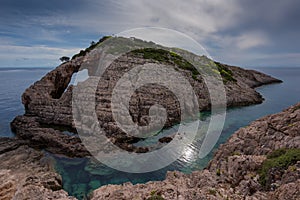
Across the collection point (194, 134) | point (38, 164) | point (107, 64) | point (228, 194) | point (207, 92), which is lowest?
point (38, 164)

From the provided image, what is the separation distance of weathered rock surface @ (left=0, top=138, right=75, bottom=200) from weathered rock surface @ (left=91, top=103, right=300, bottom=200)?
621 cm

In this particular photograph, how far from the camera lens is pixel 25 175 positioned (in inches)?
922

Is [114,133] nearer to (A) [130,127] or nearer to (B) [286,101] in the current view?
(A) [130,127]

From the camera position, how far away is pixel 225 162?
17344 millimetres

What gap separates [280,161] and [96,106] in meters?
34.4

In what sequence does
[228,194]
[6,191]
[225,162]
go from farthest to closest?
[6,191]
[225,162]
[228,194]

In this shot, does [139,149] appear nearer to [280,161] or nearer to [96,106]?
[96,106]

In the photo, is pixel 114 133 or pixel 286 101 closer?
pixel 114 133

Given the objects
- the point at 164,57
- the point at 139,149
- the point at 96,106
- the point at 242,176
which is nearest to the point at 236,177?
the point at 242,176

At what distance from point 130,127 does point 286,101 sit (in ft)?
195

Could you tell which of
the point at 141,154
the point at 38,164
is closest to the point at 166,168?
the point at 141,154

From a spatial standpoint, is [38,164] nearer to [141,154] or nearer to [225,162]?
[141,154]

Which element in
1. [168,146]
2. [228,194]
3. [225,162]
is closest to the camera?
[228,194]

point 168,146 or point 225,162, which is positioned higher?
point 225,162
